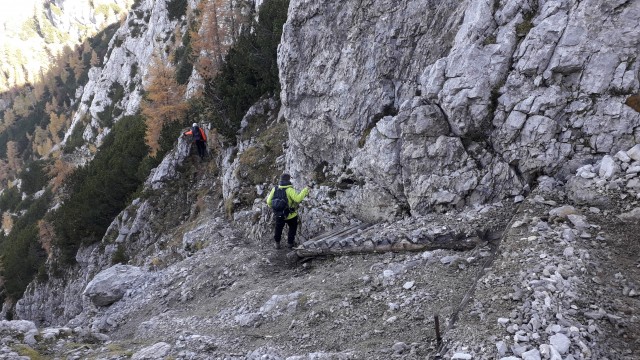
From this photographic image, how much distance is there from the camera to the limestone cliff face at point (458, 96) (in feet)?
26.1

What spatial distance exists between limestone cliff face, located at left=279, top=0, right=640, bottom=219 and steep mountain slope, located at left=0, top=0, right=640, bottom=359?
39mm

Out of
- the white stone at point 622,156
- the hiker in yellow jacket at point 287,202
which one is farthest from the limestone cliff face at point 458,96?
the hiker in yellow jacket at point 287,202

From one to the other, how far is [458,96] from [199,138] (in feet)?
52.4

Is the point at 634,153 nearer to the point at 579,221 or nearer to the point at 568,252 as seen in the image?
the point at 579,221

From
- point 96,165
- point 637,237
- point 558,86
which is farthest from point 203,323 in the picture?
point 96,165

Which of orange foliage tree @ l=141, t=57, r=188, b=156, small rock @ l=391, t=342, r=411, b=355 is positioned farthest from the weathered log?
orange foliage tree @ l=141, t=57, r=188, b=156

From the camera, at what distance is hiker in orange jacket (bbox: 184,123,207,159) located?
71.6 ft

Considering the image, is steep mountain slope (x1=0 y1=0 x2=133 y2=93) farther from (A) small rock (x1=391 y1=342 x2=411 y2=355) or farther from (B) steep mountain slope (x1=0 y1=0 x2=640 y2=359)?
(A) small rock (x1=391 y1=342 x2=411 y2=355)

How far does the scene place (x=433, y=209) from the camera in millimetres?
9555

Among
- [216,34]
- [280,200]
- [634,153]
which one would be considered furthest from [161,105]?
[634,153]

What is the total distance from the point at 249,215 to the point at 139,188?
47.6 ft

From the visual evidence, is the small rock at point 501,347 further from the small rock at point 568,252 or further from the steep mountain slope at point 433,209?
the small rock at point 568,252

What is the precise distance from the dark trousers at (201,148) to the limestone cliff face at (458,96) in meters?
10.6

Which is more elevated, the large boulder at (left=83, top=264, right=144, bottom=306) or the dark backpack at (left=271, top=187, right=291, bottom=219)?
the dark backpack at (left=271, top=187, right=291, bottom=219)
